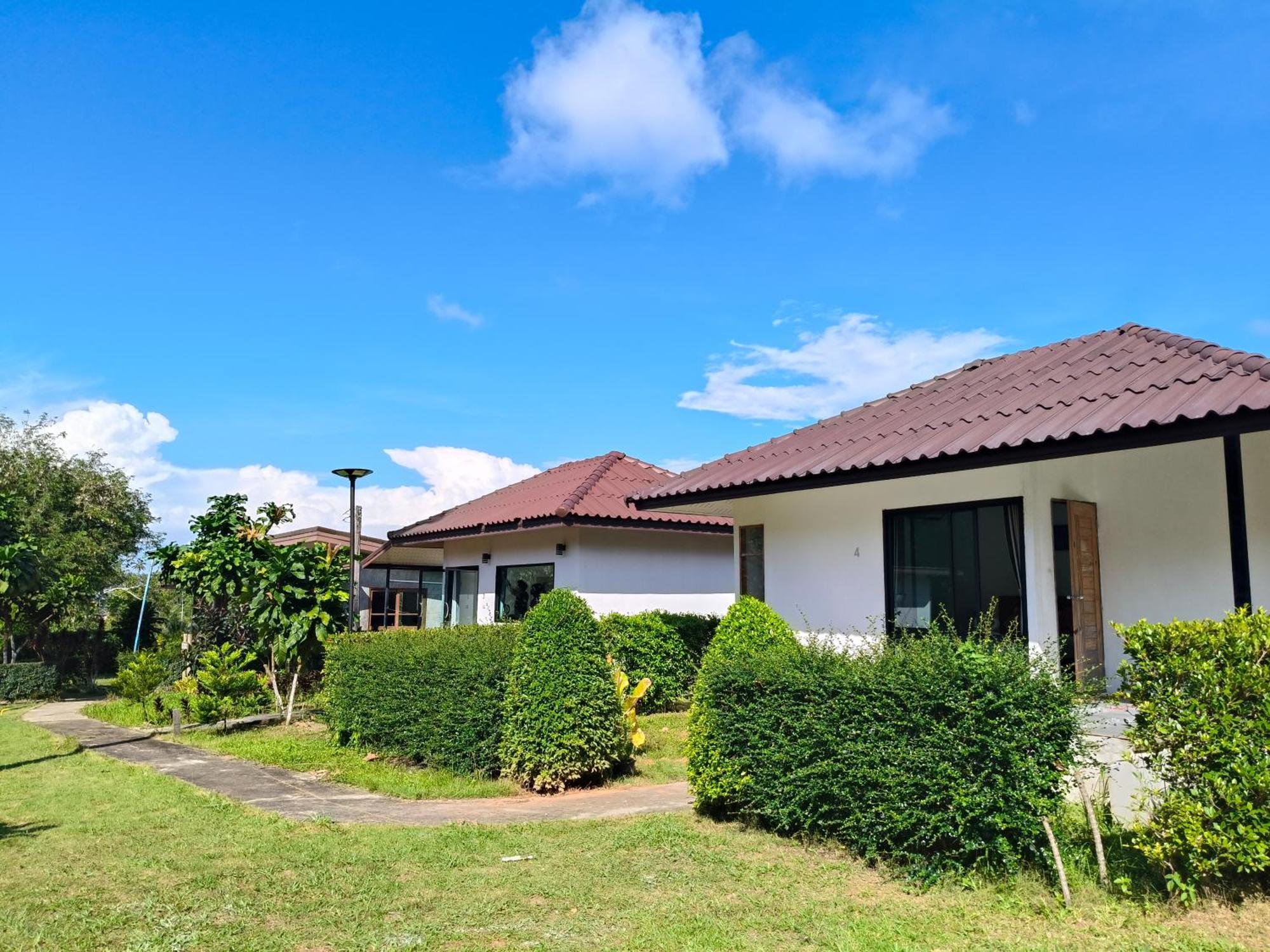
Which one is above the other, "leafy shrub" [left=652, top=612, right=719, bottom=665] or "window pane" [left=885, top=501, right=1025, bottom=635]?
"window pane" [left=885, top=501, right=1025, bottom=635]

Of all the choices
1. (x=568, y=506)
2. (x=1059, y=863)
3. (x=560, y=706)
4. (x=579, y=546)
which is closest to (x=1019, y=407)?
(x=1059, y=863)

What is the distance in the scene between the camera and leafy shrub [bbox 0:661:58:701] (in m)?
20.6

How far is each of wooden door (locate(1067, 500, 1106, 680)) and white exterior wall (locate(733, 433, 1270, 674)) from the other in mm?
154

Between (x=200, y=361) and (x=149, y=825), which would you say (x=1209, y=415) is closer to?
(x=149, y=825)

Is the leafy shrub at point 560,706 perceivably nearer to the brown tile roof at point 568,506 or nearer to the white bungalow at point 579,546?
the white bungalow at point 579,546

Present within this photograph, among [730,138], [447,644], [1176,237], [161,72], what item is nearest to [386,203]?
[161,72]

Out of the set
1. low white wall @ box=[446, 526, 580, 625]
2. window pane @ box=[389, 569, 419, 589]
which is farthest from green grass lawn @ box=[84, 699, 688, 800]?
window pane @ box=[389, 569, 419, 589]

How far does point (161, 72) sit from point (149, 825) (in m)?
9.58

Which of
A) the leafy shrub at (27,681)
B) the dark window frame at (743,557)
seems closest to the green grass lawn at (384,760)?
the dark window frame at (743,557)

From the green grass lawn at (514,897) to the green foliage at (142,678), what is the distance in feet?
32.8

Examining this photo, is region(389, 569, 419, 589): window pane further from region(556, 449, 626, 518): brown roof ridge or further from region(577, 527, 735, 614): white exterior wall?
region(577, 527, 735, 614): white exterior wall

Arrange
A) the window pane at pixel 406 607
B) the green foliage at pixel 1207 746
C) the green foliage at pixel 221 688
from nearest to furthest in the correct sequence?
1. the green foliage at pixel 1207 746
2. the green foliage at pixel 221 688
3. the window pane at pixel 406 607

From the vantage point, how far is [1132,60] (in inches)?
442

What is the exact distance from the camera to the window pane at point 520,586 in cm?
1669
